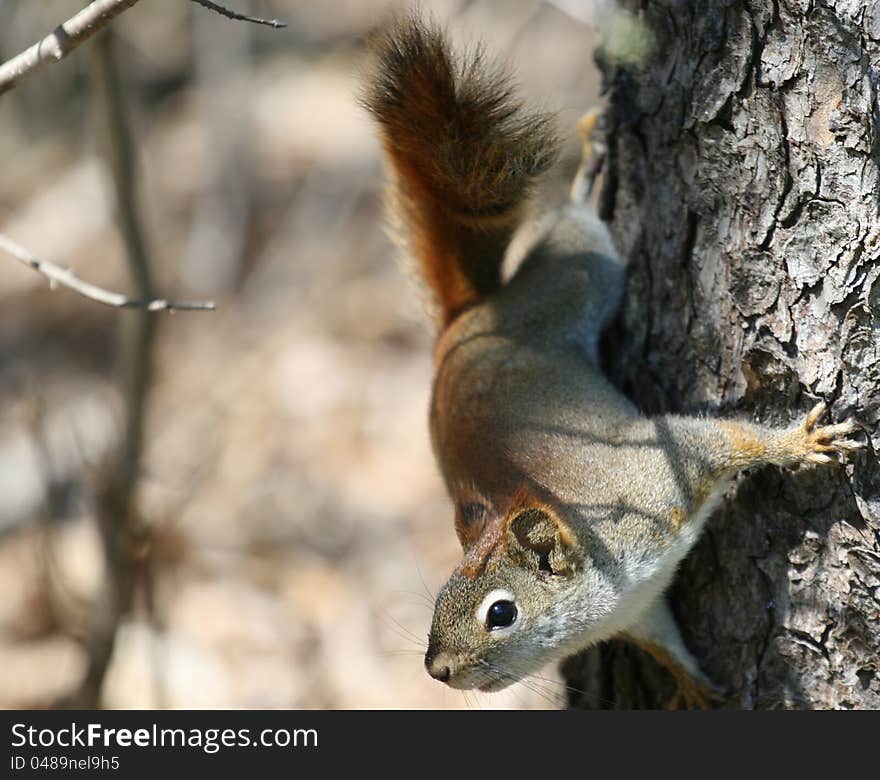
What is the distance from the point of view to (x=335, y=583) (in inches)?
153

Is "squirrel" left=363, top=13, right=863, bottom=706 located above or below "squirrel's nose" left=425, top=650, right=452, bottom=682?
above

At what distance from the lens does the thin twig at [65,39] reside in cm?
143

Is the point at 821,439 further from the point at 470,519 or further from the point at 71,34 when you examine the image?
the point at 71,34

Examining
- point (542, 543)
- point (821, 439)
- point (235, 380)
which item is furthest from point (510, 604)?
point (235, 380)

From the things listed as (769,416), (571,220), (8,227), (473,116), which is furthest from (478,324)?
(8,227)

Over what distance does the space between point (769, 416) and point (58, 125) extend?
19.4 ft

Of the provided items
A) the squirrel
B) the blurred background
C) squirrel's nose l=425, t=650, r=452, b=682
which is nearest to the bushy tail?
the squirrel

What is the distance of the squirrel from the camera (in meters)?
2.05

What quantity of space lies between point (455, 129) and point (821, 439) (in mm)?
974

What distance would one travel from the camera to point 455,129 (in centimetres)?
222

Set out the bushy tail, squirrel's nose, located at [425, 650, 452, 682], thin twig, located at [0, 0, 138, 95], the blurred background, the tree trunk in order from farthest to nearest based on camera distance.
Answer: the blurred background < the bushy tail < squirrel's nose, located at [425, 650, 452, 682] < the tree trunk < thin twig, located at [0, 0, 138, 95]

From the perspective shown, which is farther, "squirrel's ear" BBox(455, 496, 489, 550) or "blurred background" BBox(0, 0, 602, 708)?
"blurred background" BBox(0, 0, 602, 708)

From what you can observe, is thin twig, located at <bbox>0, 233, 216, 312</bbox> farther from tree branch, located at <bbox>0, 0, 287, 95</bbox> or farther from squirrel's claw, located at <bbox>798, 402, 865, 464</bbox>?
squirrel's claw, located at <bbox>798, 402, 865, 464</bbox>

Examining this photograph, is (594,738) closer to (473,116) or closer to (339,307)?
(473,116)
